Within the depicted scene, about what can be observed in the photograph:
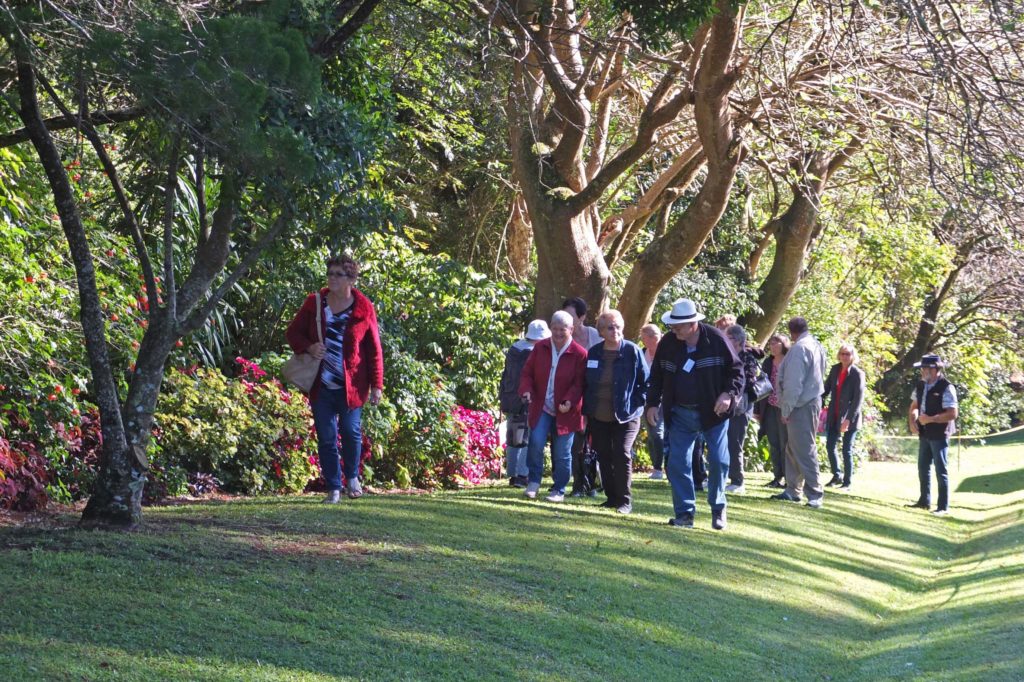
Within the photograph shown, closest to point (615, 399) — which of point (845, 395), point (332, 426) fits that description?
point (332, 426)

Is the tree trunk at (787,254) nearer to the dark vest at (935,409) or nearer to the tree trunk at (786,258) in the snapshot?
the tree trunk at (786,258)

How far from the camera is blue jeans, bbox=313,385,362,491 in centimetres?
1089

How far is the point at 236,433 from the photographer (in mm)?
13164

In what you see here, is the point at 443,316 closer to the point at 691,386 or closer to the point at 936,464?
the point at 936,464

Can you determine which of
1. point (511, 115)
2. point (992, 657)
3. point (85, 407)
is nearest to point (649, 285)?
point (511, 115)

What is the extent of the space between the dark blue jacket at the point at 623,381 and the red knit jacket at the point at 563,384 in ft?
0.28

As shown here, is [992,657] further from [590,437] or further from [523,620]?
[590,437]

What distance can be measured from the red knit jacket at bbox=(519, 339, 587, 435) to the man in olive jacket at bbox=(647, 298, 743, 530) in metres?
0.89

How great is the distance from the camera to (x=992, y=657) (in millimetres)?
8141

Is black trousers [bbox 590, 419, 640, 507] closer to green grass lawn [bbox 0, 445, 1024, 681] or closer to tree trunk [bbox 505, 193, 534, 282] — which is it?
green grass lawn [bbox 0, 445, 1024, 681]

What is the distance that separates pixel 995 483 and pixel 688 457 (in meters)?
17.0

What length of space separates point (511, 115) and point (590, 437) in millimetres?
5126

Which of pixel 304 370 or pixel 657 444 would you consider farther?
pixel 657 444

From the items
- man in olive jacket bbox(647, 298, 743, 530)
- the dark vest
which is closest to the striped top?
man in olive jacket bbox(647, 298, 743, 530)
